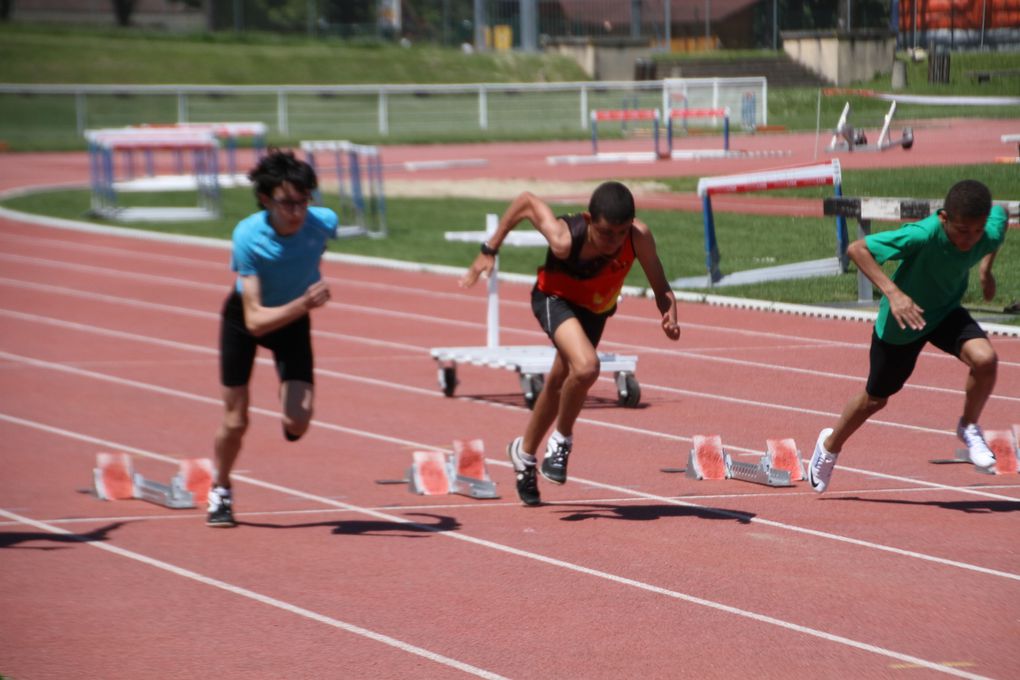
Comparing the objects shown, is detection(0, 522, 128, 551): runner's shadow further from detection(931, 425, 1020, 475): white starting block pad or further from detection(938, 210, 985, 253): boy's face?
detection(931, 425, 1020, 475): white starting block pad

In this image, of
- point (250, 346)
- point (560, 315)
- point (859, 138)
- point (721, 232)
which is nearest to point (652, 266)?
point (560, 315)

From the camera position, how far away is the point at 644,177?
27.0 meters

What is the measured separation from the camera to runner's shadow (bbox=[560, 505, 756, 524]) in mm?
7586

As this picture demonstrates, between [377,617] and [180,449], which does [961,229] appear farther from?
[180,449]

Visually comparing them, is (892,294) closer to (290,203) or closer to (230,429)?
(290,203)

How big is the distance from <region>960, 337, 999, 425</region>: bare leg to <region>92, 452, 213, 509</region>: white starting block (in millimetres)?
3971

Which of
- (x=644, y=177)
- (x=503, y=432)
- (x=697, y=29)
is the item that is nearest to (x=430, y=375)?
(x=503, y=432)

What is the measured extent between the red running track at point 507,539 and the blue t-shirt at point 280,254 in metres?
1.19

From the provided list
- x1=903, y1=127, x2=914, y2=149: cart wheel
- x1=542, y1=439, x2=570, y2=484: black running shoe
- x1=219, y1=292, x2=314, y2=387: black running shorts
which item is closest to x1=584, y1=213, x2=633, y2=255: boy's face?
x1=542, y1=439, x2=570, y2=484: black running shoe

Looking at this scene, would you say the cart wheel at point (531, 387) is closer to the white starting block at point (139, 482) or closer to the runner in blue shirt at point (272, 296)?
the white starting block at point (139, 482)

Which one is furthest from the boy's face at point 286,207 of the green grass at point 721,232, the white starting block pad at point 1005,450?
the green grass at point 721,232

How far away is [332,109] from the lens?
147 ft

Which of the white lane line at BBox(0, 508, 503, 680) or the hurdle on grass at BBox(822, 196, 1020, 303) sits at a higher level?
the hurdle on grass at BBox(822, 196, 1020, 303)

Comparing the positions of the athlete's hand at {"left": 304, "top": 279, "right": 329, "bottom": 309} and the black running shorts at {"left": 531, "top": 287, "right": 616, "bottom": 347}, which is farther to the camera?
the black running shorts at {"left": 531, "top": 287, "right": 616, "bottom": 347}
